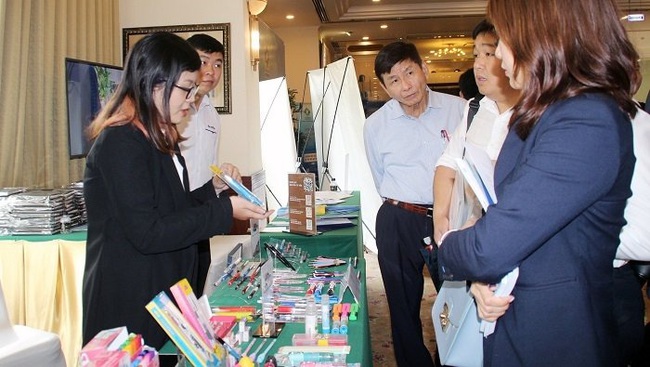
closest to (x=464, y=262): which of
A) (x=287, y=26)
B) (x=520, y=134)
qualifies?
(x=520, y=134)

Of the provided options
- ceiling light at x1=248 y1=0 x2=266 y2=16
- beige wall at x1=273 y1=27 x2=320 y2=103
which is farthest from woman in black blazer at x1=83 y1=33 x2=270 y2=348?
beige wall at x1=273 y1=27 x2=320 y2=103

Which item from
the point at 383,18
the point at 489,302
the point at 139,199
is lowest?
the point at 489,302

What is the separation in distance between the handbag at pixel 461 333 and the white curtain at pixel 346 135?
358 cm

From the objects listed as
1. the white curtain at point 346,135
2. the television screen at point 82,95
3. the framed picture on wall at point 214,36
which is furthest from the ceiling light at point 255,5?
the television screen at point 82,95

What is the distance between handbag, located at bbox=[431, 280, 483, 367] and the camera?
1072 millimetres

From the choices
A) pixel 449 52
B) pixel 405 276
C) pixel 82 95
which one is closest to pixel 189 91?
pixel 405 276

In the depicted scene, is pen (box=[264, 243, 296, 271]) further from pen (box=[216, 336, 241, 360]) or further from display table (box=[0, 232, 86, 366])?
display table (box=[0, 232, 86, 366])

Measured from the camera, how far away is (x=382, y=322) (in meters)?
3.34

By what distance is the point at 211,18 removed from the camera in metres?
3.78

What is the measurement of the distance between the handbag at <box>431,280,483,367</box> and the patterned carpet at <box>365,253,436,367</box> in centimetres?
162

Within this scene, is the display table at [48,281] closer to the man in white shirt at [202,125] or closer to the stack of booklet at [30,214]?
the stack of booklet at [30,214]

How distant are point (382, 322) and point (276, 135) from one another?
2509 mm

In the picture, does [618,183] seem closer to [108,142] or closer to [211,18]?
[108,142]

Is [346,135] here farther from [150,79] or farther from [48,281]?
[150,79]
